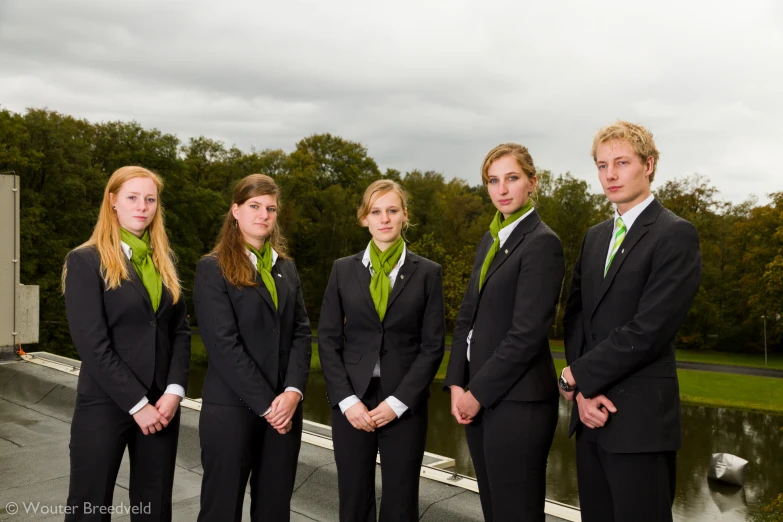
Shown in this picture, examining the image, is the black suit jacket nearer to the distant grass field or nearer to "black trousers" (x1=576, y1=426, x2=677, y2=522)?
"black trousers" (x1=576, y1=426, x2=677, y2=522)

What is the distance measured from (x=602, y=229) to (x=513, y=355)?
67cm

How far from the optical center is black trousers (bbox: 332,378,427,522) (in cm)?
312

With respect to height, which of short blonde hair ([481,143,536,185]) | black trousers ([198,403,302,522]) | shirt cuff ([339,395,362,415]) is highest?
short blonde hair ([481,143,536,185])

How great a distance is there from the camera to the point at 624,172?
2.69m

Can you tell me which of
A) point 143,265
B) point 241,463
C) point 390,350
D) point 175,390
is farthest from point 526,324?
point 143,265

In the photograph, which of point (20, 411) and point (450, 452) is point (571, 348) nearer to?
point (20, 411)

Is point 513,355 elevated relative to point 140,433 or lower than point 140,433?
elevated

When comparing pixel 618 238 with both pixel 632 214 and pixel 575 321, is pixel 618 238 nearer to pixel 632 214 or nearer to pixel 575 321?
pixel 632 214

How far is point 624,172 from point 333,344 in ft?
5.08

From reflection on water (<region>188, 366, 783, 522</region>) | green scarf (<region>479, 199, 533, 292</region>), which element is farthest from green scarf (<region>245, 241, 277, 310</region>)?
reflection on water (<region>188, 366, 783, 522</region>)

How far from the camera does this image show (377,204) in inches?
129

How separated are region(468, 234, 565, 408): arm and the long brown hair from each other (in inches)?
46.1

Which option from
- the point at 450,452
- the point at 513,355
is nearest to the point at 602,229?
the point at 513,355

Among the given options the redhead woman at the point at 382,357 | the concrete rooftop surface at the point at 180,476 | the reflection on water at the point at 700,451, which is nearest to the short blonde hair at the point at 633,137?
the redhead woman at the point at 382,357
